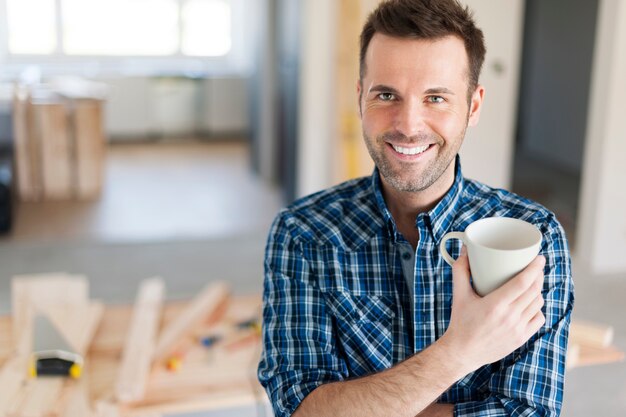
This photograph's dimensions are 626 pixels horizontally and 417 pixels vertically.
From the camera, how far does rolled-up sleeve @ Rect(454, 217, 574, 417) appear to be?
3.48 ft

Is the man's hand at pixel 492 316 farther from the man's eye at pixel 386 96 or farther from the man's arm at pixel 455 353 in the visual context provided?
the man's eye at pixel 386 96

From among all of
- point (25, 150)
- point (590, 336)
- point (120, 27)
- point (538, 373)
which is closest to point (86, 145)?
point (25, 150)

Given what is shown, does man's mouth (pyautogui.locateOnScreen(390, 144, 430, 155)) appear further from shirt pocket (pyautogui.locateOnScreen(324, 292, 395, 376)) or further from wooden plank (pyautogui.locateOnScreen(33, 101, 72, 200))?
wooden plank (pyautogui.locateOnScreen(33, 101, 72, 200))

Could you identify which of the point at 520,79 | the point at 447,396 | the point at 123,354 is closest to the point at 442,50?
the point at 447,396

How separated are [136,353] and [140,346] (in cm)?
5

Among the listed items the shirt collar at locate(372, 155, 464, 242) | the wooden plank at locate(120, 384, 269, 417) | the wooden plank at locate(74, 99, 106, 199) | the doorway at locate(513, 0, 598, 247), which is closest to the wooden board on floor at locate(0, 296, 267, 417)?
the wooden plank at locate(120, 384, 269, 417)

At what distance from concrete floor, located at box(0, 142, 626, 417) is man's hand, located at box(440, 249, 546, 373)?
1.30 m

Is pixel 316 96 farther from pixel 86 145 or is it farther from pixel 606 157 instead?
pixel 86 145

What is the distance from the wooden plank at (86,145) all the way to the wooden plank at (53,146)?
82 millimetres

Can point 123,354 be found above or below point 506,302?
below

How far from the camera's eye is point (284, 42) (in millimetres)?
5098

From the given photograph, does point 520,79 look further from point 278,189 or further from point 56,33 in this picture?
point 56,33

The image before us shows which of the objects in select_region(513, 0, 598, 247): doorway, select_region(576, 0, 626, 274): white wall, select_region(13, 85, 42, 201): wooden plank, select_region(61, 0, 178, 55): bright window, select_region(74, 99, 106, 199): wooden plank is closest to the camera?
select_region(576, 0, 626, 274): white wall

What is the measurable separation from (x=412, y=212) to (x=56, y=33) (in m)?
7.13
